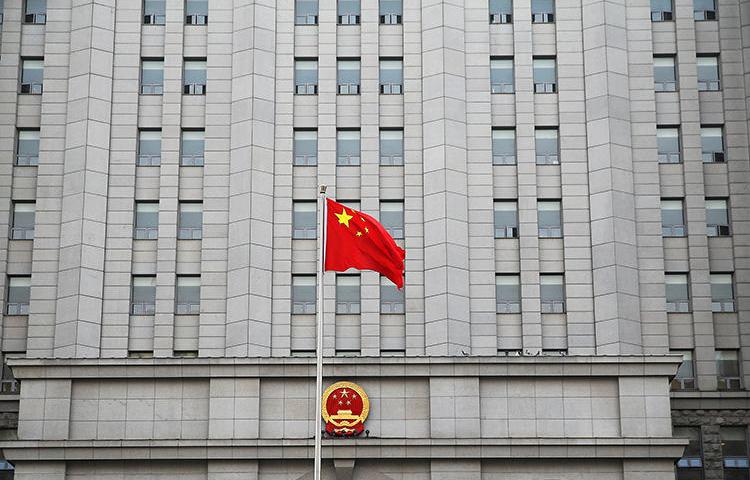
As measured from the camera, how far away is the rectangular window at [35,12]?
58.1 metres

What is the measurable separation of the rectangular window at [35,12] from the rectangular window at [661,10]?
2773 cm

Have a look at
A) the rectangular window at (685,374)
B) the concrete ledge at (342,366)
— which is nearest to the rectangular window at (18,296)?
the concrete ledge at (342,366)

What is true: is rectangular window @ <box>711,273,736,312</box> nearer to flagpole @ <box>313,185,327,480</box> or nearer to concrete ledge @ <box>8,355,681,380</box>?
concrete ledge @ <box>8,355,681,380</box>

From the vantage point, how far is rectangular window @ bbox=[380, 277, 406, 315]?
53969mm

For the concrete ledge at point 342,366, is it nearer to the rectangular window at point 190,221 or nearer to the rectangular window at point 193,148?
the rectangular window at point 190,221

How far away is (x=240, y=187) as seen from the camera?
54.6 m

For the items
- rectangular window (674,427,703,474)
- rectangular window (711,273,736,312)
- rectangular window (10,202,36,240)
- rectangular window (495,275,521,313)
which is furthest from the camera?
rectangular window (10,202,36,240)

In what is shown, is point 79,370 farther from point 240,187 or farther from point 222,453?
point 240,187

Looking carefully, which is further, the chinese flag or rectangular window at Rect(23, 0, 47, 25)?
rectangular window at Rect(23, 0, 47, 25)

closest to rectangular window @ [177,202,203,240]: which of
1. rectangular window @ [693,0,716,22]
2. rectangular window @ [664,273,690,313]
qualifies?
rectangular window @ [664,273,690,313]

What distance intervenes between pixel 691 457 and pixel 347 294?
16047mm

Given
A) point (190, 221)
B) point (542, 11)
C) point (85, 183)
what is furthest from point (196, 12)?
point (542, 11)

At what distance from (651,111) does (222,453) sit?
23906 millimetres

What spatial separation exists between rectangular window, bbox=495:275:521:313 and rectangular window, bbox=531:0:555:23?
12.0m
